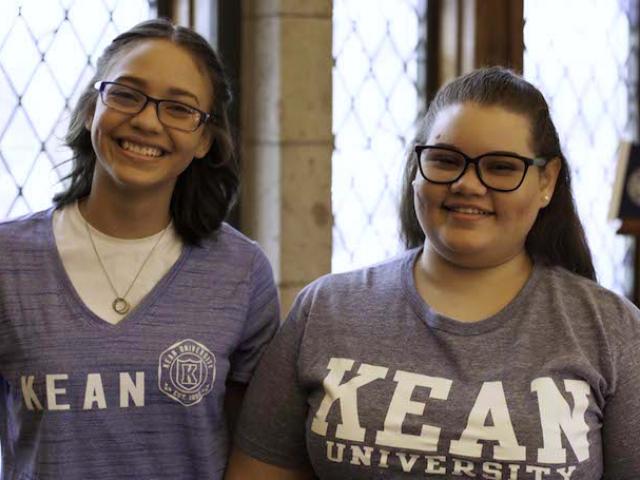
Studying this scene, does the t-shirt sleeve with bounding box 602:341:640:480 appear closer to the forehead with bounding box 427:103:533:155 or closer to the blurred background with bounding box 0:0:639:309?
the forehead with bounding box 427:103:533:155

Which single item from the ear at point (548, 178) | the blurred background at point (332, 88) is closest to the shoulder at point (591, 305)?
the ear at point (548, 178)

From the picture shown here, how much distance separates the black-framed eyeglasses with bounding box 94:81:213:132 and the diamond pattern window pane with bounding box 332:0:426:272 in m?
1.32

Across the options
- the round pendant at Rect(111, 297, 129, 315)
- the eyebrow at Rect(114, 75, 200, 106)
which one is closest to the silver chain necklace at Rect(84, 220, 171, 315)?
the round pendant at Rect(111, 297, 129, 315)

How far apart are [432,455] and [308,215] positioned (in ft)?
3.99

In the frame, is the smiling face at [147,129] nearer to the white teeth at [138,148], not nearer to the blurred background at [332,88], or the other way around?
the white teeth at [138,148]

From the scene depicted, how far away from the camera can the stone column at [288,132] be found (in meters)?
2.87

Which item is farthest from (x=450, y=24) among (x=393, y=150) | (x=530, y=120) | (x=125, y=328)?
(x=125, y=328)

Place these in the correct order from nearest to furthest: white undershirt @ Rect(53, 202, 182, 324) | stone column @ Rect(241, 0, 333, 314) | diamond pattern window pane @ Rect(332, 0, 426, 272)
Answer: white undershirt @ Rect(53, 202, 182, 324) < stone column @ Rect(241, 0, 333, 314) < diamond pattern window pane @ Rect(332, 0, 426, 272)

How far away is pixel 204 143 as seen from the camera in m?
1.99

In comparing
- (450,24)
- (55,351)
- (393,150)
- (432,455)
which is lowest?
(432,455)

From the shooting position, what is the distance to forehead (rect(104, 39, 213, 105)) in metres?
1.87

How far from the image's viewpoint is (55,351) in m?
1.81

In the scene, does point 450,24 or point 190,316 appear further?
point 450,24

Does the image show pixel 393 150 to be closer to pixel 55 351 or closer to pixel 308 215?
pixel 308 215
